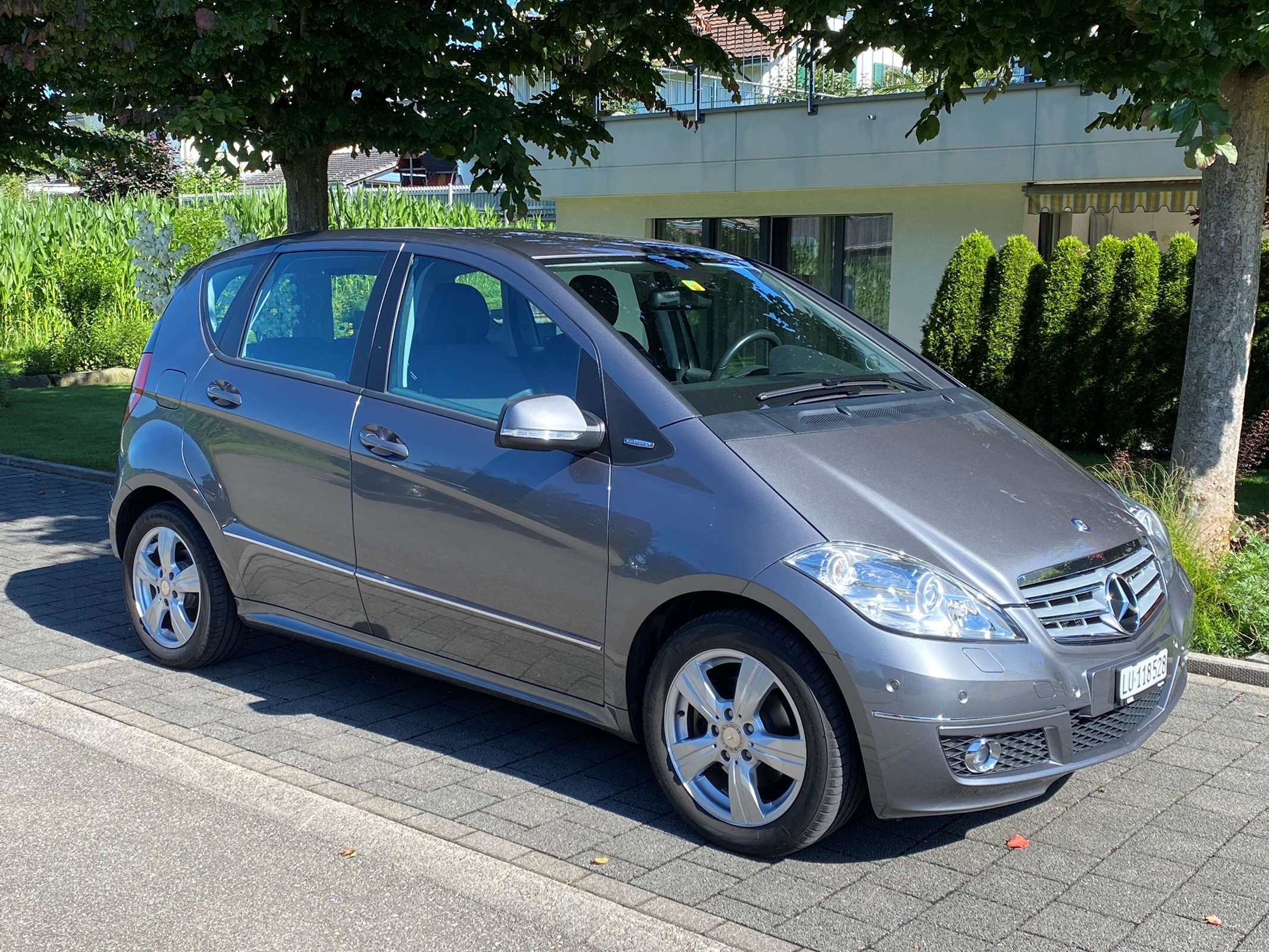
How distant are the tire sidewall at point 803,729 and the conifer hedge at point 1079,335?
7842 millimetres

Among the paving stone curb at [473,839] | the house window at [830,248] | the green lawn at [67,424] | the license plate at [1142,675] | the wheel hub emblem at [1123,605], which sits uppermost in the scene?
the house window at [830,248]

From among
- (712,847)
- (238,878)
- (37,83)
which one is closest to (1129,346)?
(712,847)

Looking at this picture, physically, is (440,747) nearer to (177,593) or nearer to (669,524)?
(669,524)

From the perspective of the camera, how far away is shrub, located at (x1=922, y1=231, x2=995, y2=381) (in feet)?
39.4

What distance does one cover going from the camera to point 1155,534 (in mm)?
4645

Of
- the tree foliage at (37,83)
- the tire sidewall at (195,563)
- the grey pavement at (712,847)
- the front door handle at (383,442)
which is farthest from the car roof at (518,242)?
the tree foliage at (37,83)

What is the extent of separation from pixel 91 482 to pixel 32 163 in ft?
13.7

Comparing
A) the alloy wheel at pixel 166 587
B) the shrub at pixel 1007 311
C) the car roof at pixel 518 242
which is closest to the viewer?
the car roof at pixel 518 242

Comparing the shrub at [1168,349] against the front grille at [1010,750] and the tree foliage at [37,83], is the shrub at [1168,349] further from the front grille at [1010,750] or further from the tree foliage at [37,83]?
the tree foliage at [37,83]

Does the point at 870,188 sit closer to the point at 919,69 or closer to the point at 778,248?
the point at 778,248

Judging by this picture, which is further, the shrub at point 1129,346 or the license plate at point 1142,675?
the shrub at point 1129,346

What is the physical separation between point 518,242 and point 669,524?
1517mm

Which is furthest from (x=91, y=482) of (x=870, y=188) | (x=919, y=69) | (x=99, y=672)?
(x=870, y=188)

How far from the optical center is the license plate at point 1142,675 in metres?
3.94
